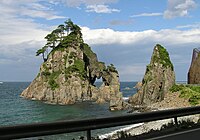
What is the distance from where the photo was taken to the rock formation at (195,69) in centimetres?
5572

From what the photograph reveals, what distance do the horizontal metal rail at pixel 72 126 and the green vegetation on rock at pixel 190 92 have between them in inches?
1535

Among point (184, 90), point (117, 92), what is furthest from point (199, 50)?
point (117, 92)

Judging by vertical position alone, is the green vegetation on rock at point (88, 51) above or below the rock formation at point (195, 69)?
above

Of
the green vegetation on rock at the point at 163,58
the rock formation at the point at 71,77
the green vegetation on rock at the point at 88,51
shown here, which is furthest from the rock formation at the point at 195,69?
the green vegetation on rock at the point at 88,51

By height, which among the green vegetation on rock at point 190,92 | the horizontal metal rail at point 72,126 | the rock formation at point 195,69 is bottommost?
the green vegetation on rock at point 190,92

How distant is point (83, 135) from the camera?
785 cm

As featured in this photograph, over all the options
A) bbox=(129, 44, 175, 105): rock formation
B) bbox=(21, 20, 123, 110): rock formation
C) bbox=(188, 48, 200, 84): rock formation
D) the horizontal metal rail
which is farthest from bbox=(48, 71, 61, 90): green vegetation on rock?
the horizontal metal rail

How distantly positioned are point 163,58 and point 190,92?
34.8 metres

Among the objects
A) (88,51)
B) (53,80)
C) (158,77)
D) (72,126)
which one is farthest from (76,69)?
(72,126)

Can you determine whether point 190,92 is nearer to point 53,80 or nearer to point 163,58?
point 163,58

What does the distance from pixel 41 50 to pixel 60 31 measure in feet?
32.1

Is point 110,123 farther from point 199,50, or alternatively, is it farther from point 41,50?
point 41,50

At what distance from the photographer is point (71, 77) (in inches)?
4496

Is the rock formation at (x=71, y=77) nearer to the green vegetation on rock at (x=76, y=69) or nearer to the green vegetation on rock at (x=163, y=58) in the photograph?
the green vegetation on rock at (x=76, y=69)
